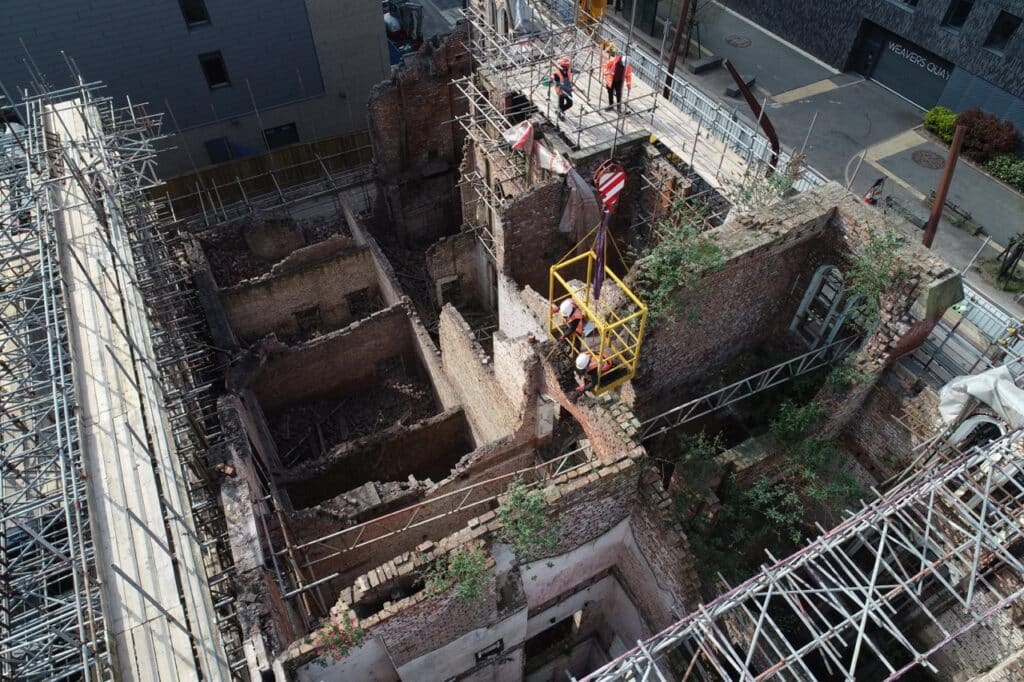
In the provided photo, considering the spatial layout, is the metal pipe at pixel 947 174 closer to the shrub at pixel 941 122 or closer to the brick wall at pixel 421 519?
the brick wall at pixel 421 519

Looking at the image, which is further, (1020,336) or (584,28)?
(584,28)

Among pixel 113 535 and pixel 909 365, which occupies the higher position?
pixel 113 535

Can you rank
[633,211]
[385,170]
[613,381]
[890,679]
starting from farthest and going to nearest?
[385,170]
[633,211]
[613,381]
[890,679]

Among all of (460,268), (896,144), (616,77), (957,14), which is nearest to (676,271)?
(616,77)

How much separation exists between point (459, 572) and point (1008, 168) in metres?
30.0

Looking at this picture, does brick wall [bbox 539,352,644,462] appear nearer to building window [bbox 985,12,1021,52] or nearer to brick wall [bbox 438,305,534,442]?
brick wall [bbox 438,305,534,442]

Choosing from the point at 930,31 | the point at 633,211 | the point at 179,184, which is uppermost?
the point at 179,184

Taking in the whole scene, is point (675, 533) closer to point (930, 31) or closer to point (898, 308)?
point (898, 308)

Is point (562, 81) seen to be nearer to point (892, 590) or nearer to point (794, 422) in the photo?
point (794, 422)

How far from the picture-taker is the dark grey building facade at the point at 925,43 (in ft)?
96.9

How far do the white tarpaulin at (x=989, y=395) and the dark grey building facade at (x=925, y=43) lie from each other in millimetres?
23227

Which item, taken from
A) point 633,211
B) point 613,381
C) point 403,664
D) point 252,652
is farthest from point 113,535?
point 633,211

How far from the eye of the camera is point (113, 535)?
11414 mm

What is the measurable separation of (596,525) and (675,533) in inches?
57.2
